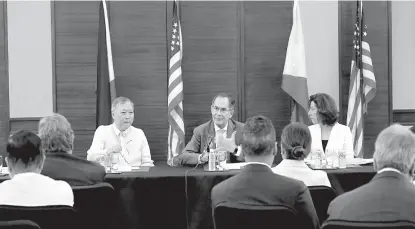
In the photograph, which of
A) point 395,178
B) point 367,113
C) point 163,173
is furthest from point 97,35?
point 395,178

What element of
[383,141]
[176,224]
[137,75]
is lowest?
[176,224]

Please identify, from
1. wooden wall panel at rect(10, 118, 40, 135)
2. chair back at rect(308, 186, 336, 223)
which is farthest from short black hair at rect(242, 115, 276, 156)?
wooden wall panel at rect(10, 118, 40, 135)

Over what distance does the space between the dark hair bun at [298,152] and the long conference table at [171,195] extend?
1091mm

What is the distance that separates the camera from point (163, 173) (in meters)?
4.71

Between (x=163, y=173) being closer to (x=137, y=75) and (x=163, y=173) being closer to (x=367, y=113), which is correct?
(x=137, y=75)

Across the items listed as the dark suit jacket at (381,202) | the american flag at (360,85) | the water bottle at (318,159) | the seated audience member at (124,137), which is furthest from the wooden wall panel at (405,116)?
the dark suit jacket at (381,202)

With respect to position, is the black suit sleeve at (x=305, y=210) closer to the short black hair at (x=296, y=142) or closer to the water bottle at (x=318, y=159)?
the short black hair at (x=296, y=142)

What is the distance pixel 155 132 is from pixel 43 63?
1.67 meters

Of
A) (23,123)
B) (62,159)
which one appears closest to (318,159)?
(62,159)

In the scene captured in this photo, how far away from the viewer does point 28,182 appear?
120 inches

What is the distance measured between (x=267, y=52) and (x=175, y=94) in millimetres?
1362

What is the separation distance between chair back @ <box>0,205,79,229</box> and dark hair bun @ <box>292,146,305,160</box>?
4.76 ft

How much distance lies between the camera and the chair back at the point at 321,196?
3494mm

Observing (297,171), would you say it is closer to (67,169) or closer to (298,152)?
(298,152)
